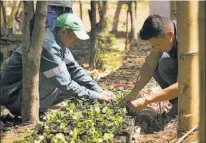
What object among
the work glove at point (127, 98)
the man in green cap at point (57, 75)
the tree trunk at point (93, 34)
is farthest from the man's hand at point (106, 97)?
the tree trunk at point (93, 34)

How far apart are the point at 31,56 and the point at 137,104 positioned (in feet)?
3.56

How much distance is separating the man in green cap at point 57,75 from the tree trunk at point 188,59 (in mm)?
1127

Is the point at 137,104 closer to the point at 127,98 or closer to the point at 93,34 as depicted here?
the point at 127,98

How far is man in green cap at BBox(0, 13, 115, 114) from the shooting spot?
442 cm

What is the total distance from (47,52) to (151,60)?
91cm

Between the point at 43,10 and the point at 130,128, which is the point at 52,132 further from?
the point at 43,10

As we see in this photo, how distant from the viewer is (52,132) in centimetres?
332

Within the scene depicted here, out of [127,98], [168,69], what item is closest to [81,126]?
[127,98]

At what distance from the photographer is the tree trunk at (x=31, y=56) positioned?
4.30 m

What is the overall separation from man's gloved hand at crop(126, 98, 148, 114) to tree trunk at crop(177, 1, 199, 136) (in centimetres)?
49

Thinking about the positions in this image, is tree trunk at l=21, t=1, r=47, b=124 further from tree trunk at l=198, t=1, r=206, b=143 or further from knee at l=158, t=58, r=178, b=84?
tree trunk at l=198, t=1, r=206, b=143

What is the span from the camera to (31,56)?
4324 millimetres

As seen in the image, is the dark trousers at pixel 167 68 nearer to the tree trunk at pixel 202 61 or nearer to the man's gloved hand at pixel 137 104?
the man's gloved hand at pixel 137 104

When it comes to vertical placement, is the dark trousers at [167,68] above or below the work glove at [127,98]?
above
